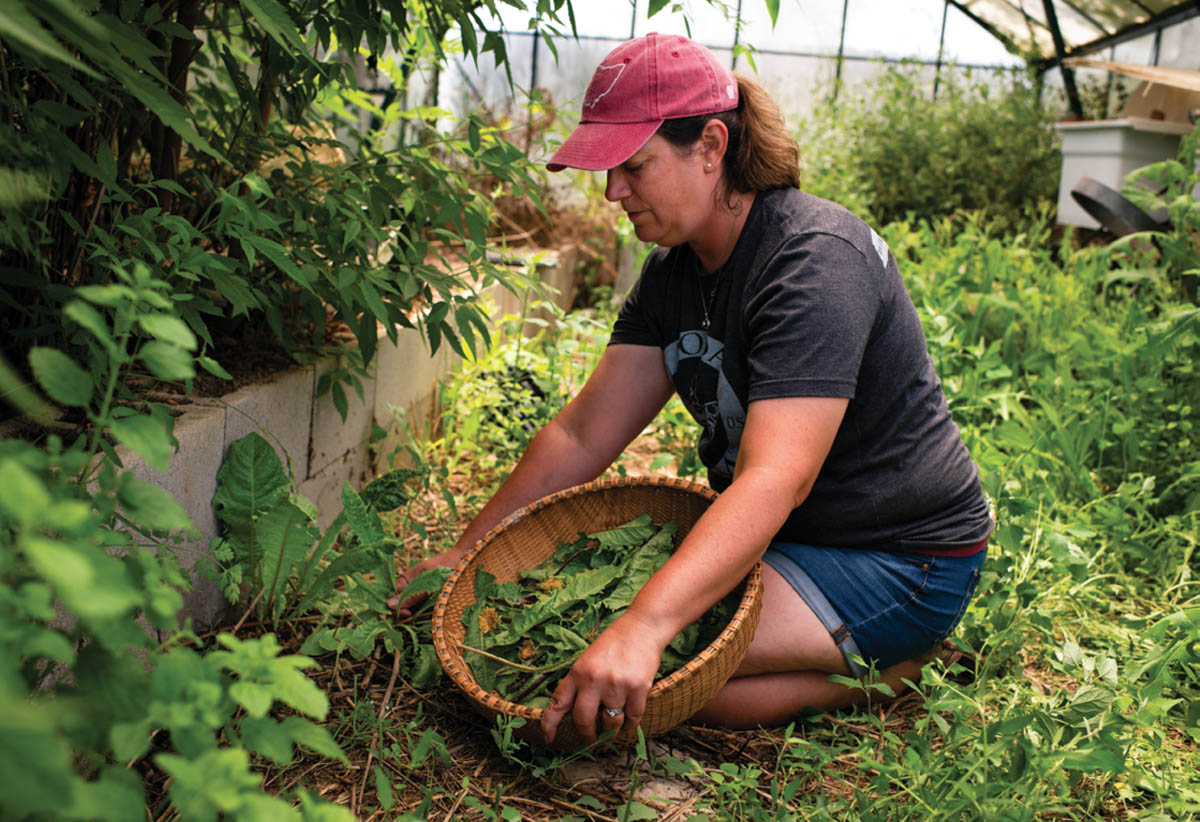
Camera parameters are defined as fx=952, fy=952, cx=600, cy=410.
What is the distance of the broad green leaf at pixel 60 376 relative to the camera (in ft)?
2.14

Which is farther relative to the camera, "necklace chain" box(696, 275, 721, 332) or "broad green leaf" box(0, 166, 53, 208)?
"necklace chain" box(696, 275, 721, 332)

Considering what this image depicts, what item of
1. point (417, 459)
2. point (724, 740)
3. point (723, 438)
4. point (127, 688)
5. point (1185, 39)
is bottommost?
point (724, 740)

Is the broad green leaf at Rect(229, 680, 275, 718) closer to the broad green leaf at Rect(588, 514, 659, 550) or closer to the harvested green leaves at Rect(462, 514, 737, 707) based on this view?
the harvested green leaves at Rect(462, 514, 737, 707)

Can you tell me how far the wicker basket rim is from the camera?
1.38m

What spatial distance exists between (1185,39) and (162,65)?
280 inches

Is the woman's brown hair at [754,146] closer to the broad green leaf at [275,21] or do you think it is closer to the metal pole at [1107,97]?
the broad green leaf at [275,21]

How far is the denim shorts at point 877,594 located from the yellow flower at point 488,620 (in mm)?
526

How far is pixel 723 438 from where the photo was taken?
6.18 feet

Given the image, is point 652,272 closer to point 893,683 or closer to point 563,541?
point 563,541

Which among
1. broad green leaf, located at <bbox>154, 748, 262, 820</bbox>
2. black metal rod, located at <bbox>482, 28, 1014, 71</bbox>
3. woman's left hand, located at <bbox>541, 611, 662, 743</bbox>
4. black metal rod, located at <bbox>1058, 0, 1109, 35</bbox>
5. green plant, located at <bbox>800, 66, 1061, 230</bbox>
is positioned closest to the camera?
broad green leaf, located at <bbox>154, 748, 262, 820</bbox>

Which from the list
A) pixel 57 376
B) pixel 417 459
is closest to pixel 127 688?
pixel 57 376

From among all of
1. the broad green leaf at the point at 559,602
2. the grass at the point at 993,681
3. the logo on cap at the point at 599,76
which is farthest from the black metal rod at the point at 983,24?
the broad green leaf at the point at 559,602

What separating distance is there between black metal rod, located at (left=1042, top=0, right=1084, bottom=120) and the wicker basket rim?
774cm

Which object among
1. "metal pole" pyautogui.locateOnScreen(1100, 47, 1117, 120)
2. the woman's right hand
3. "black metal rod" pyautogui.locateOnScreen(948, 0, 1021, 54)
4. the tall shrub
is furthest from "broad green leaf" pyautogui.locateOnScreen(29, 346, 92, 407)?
"black metal rod" pyautogui.locateOnScreen(948, 0, 1021, 54)
